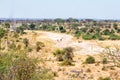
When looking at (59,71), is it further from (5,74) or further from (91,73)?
(5,74)

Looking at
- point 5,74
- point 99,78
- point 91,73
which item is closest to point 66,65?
point 91,73

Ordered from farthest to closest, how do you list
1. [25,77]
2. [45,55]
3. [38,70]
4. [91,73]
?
[45,55] → [91,73] → [38,70] → [25,77]

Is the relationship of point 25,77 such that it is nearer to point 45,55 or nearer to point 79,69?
point 79,69

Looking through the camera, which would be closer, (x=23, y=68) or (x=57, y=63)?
(x=23, y=68)

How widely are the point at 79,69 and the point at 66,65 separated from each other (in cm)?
263

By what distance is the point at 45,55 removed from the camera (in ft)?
160

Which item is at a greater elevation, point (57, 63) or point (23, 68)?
point (23, 68)

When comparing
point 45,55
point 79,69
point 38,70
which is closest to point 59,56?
point 45,55

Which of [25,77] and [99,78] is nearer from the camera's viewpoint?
[25,77]

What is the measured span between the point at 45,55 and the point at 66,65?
34.0 ft

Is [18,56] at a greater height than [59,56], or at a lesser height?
greater

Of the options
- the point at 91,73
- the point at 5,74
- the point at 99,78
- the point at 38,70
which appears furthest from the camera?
the point at 91,73

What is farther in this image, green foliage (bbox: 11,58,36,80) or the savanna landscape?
green foliage (bbox: 11,58,36,80)

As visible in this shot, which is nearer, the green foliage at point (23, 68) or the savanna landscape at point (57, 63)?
the savanna landscape at point (57, 63)
